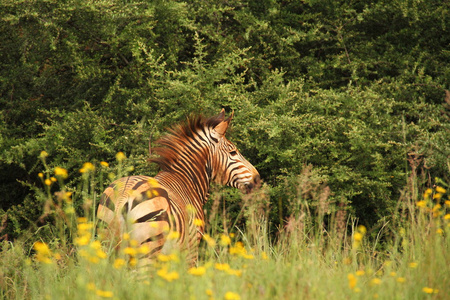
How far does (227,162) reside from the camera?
563 centimetres

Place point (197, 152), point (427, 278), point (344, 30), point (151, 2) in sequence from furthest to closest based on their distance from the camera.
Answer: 1. point (344, 30)
2. point (151, 2)
3. point (197, 152)
4. point (427, 278)

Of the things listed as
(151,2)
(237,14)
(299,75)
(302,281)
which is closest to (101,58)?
(151,2)

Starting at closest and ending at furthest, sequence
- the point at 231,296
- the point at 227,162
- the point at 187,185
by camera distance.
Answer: the point at 231,296 < the point at 187,185 < the point at 227,162

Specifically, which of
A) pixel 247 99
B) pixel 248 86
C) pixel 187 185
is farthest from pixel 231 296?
pixel 248 86

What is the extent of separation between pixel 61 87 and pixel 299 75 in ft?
14.5

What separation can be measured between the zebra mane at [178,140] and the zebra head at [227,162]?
7 centimetres

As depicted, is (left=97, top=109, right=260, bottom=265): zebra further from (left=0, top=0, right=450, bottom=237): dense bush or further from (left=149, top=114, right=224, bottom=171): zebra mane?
(left=0, top=0, right=450, bottom=237): dense bush

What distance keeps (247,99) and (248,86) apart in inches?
29.0

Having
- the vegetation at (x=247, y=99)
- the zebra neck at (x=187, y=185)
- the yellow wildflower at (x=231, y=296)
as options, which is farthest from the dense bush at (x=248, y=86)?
the yellow wildflower at (x=231, y=296)

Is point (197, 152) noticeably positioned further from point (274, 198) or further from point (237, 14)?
point (237, 14)

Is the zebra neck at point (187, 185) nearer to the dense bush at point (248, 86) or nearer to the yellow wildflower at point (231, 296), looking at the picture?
the dense bush at point (248, 86)

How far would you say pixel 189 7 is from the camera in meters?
8.89

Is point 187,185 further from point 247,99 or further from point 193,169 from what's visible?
point 247,99

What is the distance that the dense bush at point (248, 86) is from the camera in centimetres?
723
